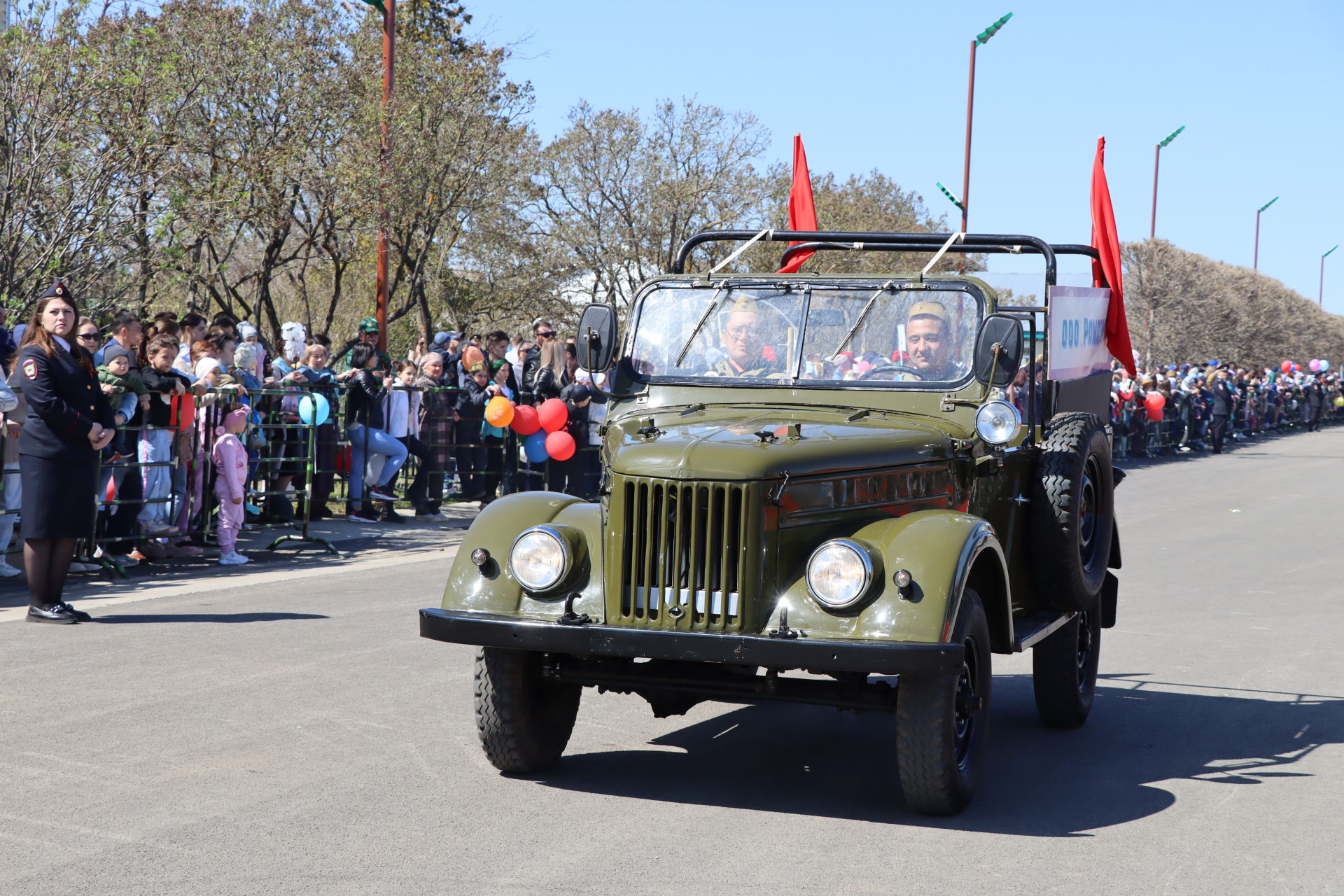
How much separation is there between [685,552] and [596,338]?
1.74m

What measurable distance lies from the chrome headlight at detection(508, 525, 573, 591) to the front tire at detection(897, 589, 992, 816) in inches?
51.8

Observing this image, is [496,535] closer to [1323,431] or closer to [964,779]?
[964,779]

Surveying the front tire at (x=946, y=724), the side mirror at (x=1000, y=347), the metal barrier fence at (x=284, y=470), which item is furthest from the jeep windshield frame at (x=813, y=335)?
the metal barrier fence at (x=284, y=470)

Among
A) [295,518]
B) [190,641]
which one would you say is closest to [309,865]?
[190,641]

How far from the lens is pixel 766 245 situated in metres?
31.2

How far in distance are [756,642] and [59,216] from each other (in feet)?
37.4

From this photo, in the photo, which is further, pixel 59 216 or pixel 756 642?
pixel 59 216

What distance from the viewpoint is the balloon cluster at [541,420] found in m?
15.1

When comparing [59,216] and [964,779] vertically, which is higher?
[59,216]

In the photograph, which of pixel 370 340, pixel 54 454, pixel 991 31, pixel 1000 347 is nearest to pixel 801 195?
pixel 1000 347

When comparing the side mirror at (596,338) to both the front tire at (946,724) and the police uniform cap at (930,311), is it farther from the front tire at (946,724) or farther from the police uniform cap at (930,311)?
the front tire at (946,724)

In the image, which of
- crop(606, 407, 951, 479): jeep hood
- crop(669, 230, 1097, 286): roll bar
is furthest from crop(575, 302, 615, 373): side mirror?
crop(669, 230, 1097, 286): roll bar

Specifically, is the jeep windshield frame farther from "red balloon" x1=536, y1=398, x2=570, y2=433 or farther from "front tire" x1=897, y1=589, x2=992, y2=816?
"red balloon" x1=536, y1=398, x2=570, y2=433

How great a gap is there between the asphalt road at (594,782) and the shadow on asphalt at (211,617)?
0.11 ft
